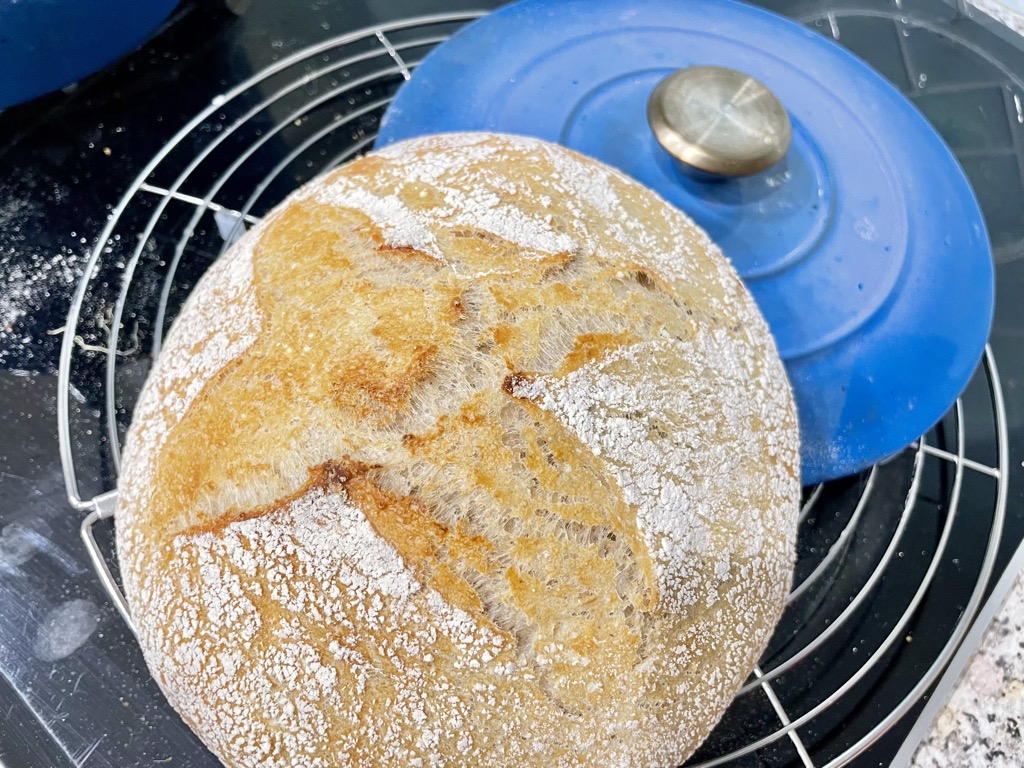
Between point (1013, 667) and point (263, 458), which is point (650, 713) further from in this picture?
point (1013, 667)

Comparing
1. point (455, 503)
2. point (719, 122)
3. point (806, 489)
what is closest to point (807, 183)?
point (719, 122)

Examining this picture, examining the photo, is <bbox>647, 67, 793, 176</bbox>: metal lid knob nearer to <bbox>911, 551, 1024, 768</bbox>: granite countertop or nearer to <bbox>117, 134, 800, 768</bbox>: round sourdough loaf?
<bbox>117, 134, 800, 768</bbox>: round sourdough loaf

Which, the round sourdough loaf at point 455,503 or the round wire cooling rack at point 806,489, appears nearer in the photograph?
the round sourdough loaf at point 455,503

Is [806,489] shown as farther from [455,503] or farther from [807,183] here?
[455,503]

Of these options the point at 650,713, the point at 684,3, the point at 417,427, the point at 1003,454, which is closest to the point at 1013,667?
the point at 1003,454

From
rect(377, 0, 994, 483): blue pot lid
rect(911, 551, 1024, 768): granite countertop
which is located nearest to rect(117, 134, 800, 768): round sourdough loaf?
rect(377, 0, 994, 483): blue pot lid

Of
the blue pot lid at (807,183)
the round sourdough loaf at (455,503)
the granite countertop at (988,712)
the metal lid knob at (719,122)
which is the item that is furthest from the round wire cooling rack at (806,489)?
the metal lid knob at (719,122)

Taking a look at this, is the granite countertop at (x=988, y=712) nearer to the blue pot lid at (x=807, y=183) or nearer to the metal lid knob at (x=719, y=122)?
the blue pot lid at (x=807, y=183)
